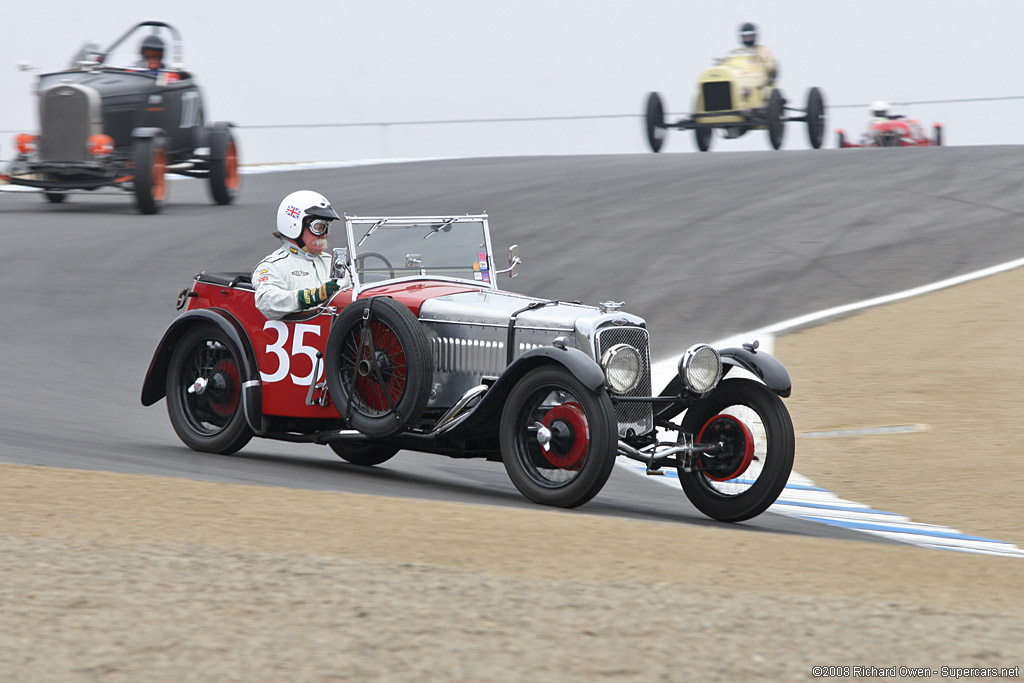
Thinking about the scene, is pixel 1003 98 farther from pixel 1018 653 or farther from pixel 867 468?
pixel 1018 653

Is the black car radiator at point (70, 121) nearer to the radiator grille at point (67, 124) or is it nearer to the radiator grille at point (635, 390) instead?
the radiator grille at point (67, 124)

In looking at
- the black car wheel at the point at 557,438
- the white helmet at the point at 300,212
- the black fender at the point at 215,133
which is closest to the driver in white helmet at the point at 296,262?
the white helmet at the point at 300,212

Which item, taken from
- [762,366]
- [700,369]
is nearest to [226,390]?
[700,369]

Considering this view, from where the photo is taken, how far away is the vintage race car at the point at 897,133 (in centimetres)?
2923

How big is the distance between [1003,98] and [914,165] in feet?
24.5

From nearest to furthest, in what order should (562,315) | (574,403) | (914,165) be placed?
(574,403) → (562,315) → (914,165)

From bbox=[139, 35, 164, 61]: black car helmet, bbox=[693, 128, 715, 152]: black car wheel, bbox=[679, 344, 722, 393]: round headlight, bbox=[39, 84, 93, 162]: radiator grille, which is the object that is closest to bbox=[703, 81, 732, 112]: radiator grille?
bbox=[693, 128, 715, 152]: black car wheel

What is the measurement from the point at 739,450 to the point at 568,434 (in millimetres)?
901

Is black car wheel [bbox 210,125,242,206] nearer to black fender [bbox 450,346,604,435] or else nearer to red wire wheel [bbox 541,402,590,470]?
black fender [bbox 450,346,604,435]

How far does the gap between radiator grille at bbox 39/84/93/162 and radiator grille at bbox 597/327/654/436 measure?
13.3 m

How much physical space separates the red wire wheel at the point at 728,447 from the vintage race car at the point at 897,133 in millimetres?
23952

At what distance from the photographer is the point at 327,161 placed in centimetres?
3011

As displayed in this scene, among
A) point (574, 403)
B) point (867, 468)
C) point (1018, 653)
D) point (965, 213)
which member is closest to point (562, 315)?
point (574, 403)

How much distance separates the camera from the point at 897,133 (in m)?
29.2
